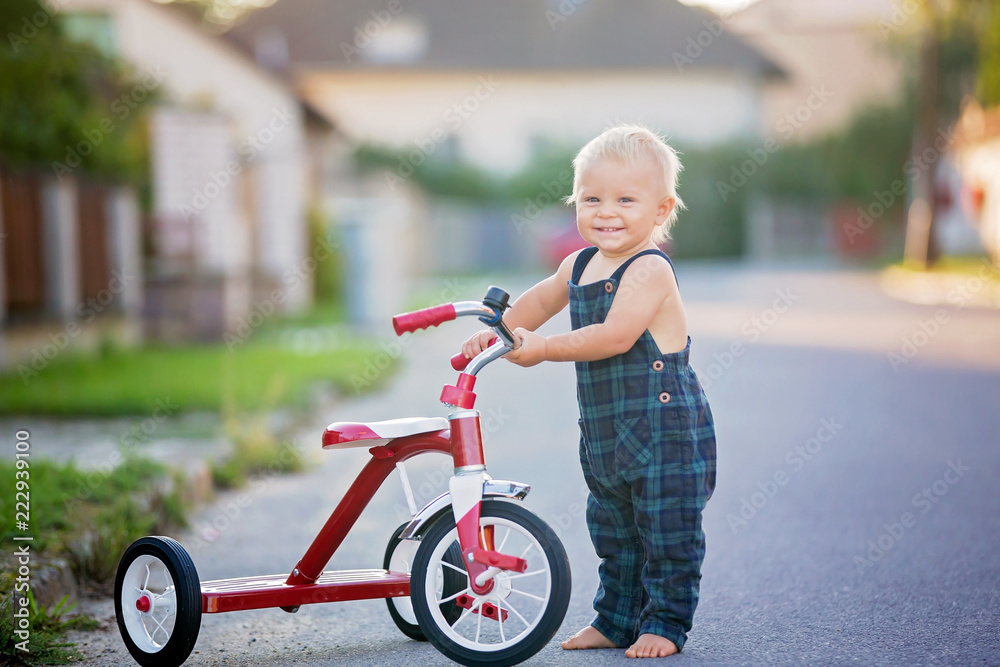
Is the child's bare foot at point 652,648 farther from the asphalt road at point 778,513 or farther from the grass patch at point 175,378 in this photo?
the grass patch at point 175,378

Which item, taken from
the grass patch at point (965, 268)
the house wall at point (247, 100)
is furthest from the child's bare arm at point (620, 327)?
the grass patch at point (965, 268)

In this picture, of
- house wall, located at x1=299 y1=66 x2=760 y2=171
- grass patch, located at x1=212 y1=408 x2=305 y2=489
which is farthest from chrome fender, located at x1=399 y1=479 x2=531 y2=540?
house wall, located at x1=299 y1=66 x2=760 y2=171

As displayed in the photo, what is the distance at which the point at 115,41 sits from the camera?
22234 mm

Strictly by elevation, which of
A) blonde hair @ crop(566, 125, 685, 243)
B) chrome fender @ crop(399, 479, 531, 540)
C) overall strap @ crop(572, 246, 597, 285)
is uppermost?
blonde hair @ crop(566, 125, 685, 243)

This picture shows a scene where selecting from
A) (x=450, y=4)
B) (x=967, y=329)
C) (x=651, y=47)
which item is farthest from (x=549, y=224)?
(x=967, y=329)

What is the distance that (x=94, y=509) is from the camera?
4.77 meters

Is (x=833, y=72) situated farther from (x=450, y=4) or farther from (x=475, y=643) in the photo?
(x=475, y=643)

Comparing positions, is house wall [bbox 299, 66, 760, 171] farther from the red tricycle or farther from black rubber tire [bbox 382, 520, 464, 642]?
the red tricycle

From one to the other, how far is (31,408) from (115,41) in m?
16.1

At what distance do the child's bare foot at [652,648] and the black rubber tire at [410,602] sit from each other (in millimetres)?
524

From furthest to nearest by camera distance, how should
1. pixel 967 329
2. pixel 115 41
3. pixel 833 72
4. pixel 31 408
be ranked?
pixel 833 72 → pixel 115 41 → pixel 967 329 → pixel 31 408

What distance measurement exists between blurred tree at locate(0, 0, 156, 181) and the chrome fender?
9581 mm

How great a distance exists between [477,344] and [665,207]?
0.68m

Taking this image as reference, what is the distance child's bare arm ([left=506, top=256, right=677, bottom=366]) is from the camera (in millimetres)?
3074
